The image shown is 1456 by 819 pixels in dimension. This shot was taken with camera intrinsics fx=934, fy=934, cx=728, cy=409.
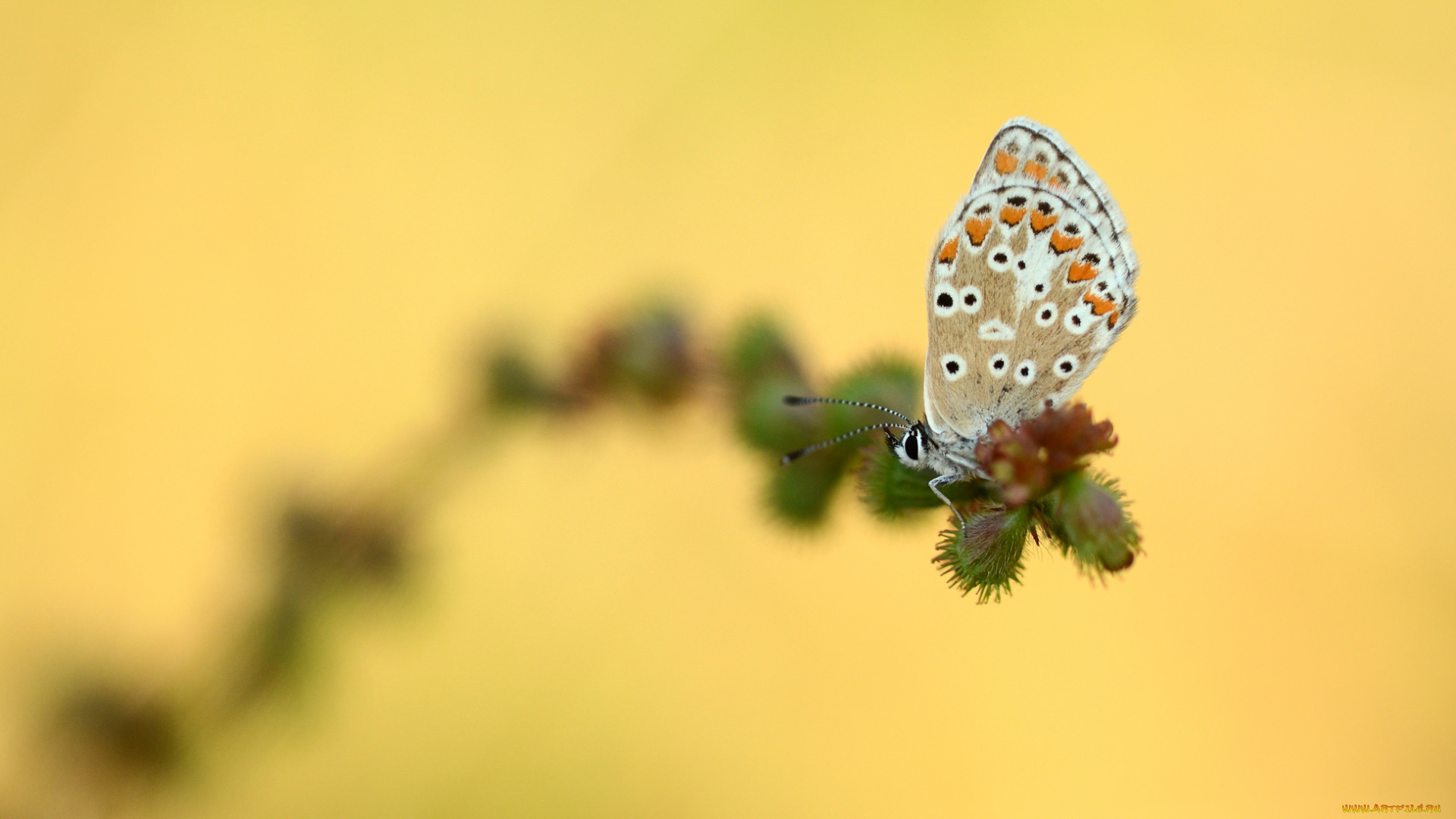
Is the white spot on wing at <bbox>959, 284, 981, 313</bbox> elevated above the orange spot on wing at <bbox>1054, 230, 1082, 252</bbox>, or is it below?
below

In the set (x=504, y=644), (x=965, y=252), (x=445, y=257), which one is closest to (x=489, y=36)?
(x=445, y=257)

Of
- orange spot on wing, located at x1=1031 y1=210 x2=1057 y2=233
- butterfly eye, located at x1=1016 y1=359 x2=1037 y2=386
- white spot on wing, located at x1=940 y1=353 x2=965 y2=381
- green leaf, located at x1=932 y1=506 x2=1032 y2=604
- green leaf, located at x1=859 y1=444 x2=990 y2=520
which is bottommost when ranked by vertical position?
green leaf, located at x1=932 y1=506 x2=1032 y2=604

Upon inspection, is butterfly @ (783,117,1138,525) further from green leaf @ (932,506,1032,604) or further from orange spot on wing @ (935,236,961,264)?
green leaf @ (932,506,1032,604)

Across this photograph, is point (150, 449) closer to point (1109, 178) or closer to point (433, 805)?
point (433, 805)

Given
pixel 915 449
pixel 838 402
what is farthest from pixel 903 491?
pixel 838 402

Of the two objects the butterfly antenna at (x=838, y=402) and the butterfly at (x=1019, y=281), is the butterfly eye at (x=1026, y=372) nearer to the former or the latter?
the butterfly at (x=1019, y=281)

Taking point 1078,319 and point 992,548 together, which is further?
point 1078,319

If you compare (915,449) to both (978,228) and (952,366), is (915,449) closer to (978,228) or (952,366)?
(952,366)

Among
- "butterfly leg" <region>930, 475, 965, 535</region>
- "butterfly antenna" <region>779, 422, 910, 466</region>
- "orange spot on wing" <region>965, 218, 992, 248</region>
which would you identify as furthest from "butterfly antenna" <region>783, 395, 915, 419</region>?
"orange spot on wing" <region>965, 218, 992, 248</region>
